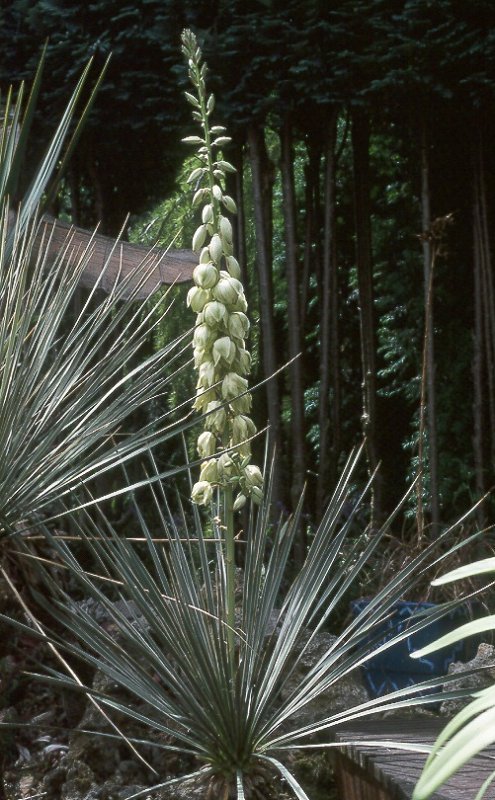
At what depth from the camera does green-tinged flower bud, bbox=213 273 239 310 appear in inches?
58.8

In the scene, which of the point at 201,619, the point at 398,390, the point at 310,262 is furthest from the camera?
the point at 398,390

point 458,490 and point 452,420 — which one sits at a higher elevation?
point 452,420

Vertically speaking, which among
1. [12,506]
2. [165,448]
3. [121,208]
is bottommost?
[165,448]

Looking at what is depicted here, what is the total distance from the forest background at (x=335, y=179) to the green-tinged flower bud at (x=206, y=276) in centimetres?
145

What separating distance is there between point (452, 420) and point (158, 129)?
1.61 metres

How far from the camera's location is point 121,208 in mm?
4129

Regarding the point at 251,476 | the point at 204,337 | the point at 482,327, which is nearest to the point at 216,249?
the point at 204,337

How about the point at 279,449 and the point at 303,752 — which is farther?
the point at 279,449

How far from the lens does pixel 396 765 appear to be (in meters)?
1.49

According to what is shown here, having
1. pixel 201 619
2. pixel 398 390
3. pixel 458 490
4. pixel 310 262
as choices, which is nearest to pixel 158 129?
pixel 310 262

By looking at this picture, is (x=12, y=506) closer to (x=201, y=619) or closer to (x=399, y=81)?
(x=201, y=619)

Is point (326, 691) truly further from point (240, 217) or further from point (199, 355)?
point (240, 217)

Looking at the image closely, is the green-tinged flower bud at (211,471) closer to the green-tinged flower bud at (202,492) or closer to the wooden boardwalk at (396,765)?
the green-tinged flower bud at (202,492)

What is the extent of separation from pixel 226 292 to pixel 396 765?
0.74 meters
